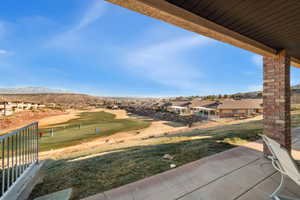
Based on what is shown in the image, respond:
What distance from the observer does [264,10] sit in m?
1.89

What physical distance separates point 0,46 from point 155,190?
36376mm

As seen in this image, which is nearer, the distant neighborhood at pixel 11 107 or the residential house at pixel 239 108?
the distant neighborhood at pixel 11 107

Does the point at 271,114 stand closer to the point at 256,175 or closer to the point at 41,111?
the point at 256,175

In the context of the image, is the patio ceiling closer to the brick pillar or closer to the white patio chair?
the brick pillar

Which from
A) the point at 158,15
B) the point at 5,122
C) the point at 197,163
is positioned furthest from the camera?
the point at 5,122

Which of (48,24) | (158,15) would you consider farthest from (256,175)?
(48,24)

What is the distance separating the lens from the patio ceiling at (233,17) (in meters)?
1.74

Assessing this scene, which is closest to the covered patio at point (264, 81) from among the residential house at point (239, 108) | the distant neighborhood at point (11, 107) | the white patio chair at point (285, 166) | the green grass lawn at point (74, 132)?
the white patio chair at point (285, 166)

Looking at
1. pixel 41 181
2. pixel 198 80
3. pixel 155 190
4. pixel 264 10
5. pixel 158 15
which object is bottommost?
pixel 41 181

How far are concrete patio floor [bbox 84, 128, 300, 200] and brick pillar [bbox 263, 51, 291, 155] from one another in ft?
2.49

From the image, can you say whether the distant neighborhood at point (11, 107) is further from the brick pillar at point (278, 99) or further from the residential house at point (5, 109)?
the brick pillar at point (278, 99)

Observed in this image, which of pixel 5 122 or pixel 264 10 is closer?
pixel 264 10

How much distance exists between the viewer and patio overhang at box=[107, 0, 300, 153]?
5.81 feet

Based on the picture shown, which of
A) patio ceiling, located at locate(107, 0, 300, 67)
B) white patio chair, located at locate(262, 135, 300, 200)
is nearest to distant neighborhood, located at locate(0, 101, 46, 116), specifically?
patio ceiling, located at locate(107, 0, 300, 67)
